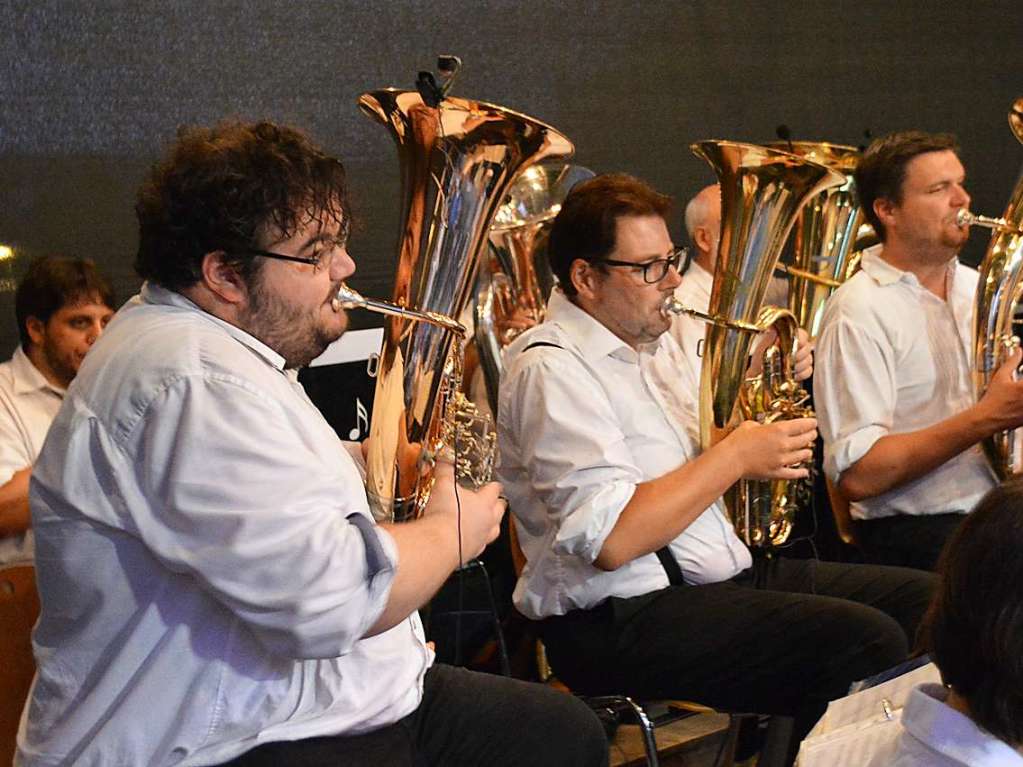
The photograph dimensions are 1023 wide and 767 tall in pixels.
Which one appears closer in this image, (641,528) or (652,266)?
(641,528)

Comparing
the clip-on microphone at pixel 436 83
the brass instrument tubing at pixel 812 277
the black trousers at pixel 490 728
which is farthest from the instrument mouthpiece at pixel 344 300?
the brass instrument tubing at pixel 812 277

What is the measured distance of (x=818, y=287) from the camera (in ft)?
12.1

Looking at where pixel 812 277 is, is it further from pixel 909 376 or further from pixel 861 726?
pixel 861 726

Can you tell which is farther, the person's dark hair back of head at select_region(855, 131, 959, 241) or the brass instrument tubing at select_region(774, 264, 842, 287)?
the brass instrument tubing at select_region(774, 264, 842, 287)

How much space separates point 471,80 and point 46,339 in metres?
1.68

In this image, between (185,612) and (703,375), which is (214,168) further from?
(703,375)

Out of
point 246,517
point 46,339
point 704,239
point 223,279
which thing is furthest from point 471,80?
point 246,517

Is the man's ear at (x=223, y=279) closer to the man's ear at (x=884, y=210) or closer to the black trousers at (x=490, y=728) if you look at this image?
the black trousers at (x=490, y=728)

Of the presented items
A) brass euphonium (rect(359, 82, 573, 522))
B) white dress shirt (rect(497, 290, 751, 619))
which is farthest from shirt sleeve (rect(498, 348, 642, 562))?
brass euphonium (rect(359, 82, 573, 522))

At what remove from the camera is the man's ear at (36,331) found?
288cm

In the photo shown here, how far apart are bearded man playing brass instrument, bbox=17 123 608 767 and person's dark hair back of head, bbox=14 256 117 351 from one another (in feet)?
3.65

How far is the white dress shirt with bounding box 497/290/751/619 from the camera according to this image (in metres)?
2.43

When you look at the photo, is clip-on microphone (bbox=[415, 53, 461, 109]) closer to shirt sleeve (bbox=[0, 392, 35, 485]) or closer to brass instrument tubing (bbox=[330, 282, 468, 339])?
brass instrument tubing (bbox=[330, 282, 468, 339])

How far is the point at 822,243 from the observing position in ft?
12.4
